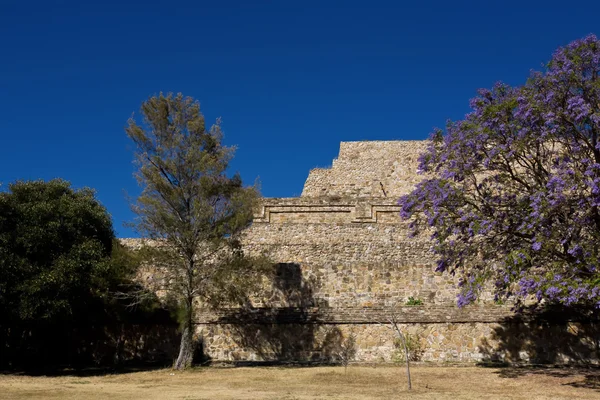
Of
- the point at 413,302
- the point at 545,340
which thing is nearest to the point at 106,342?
the point at 413,302

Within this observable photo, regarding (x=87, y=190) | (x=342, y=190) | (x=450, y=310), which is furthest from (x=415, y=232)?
(x=342, y=190)

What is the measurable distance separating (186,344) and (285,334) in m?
3.35

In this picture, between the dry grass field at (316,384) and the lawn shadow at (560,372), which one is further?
the lawn shadow at (560,372)

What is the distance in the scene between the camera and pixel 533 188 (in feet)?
50.9

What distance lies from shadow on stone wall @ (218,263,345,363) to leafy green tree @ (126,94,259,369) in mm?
1210

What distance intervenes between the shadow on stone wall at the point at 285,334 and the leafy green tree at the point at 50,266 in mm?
4312

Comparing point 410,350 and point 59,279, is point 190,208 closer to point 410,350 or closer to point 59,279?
point 59,279

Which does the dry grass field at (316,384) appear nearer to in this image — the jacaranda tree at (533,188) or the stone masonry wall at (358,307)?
the stone masonry wall at (358,307)

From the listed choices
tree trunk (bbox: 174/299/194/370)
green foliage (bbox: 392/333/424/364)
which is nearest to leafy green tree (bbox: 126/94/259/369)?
tree trunk (bbox: 174/299/194/370)

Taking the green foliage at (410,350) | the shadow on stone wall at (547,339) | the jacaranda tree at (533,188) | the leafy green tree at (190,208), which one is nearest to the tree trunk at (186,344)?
the leafy green tree at (190,208)

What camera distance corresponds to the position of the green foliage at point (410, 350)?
19.2 metres

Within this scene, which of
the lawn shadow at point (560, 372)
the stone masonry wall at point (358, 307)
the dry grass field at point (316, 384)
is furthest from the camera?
the stone masonry wall at point (358, 307)

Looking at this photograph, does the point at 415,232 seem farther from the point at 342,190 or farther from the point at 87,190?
the point at 342,190

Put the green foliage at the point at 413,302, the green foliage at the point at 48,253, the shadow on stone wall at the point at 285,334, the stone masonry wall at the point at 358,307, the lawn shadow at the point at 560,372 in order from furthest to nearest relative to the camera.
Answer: the green foliage at the point at 413,302 < the shadow on stone wall at the point at 285,334 < the stone masonry wall at the point at 358,307 < the green foliage at the point at 48,253 < the lawn shadow at the point at 560,372
